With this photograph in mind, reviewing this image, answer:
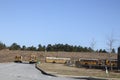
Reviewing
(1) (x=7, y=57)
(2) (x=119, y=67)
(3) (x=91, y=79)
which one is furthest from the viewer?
(1) (x=7, y=57)

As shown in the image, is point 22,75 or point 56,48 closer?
point 22,75

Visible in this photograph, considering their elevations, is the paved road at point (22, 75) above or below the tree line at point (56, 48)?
below

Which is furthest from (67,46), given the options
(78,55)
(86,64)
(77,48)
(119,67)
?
(119,67)

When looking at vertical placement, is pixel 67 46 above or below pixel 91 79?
above

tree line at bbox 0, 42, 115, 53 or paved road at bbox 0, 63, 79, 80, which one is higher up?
tree line at bbox 0, 42, 115, 53

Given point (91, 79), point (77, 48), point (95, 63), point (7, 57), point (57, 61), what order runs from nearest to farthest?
point (91, 79) → point (95, 63) → point (57, 61) → point (7, 57) → point (77, 48)

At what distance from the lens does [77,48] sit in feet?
632

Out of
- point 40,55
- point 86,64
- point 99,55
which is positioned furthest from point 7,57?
point 86,64

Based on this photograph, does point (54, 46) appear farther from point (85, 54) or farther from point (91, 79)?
point (91, 79)

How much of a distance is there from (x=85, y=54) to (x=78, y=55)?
261cm

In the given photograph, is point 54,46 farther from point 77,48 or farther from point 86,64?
point 86,64

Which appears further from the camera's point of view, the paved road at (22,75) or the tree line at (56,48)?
the tree line at (56,48)

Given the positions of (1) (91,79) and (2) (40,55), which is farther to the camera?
(2) (40,55)

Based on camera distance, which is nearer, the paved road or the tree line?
the paved road
